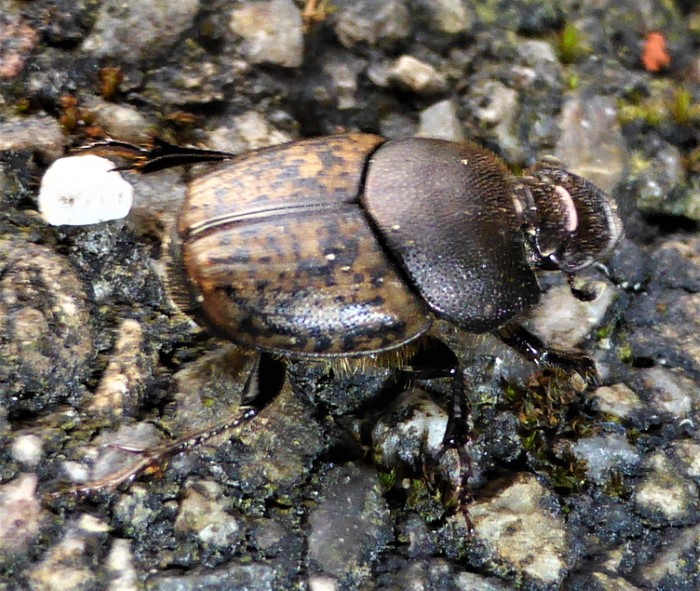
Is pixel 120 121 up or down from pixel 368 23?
down

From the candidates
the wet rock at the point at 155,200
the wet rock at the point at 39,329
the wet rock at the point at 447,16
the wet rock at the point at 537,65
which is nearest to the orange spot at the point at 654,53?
the wet rock at the point at 537,65

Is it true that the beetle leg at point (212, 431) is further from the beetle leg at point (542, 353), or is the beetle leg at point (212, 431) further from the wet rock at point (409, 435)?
the beetle leg at point (542, 353)

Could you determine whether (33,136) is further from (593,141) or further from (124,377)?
(593,141)

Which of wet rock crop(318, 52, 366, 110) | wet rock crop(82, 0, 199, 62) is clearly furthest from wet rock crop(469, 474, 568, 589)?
wet rock crop(82, 0, 199, 62)

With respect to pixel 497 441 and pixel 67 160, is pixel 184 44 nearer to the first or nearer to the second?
pixel 67 160

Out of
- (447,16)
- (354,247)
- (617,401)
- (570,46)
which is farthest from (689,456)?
(447,16)
